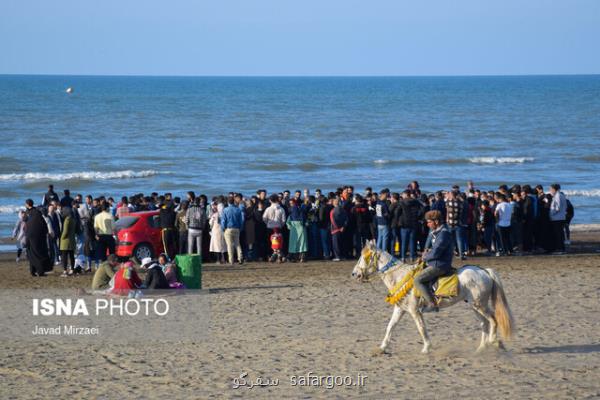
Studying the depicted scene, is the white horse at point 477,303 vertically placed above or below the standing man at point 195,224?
below

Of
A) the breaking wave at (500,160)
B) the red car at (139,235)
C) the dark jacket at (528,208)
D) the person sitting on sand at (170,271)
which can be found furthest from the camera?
the breaking wave at (500,160)

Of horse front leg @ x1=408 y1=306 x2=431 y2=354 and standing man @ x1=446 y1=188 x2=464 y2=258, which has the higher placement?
standing man @ x1=446 y1=188 x2=464 y2=258

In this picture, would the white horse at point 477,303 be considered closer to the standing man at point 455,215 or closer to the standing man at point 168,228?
the standing man at point 455,215

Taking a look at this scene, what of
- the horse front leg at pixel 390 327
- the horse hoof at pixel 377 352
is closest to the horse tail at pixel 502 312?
the horse front leg at pixel 390 327

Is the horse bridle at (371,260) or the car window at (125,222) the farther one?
the car window at (125,222)

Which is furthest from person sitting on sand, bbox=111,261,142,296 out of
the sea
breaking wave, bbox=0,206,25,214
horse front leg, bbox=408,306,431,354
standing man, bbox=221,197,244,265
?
breaking wave, bbox=0,206,25,214

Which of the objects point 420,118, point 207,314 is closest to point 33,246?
point 207,314

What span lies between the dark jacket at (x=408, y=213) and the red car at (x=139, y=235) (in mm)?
5467

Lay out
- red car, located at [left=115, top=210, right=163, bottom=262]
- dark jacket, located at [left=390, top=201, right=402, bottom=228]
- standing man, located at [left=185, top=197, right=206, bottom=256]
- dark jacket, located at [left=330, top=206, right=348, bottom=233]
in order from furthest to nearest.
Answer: red car, located at [left=115, top=210, right=163, bottom=262]
dark jacket, located at [left=330, top=206, right=348, bottom=233]
standing man, located at [left=185, top=197, right=206, bottom=256]
dark jacket, located at [left=390, top=201, right=402, bottom=228]

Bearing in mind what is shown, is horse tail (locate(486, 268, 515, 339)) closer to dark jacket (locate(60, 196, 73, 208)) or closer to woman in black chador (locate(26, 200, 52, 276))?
woman in black chador (locate(26, 200, 52, 276))

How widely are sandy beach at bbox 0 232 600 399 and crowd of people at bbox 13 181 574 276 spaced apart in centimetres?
368

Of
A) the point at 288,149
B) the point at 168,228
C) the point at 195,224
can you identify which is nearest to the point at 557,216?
the point at 195,224

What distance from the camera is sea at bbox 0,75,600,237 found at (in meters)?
47.6

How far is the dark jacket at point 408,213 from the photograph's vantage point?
2119cm
